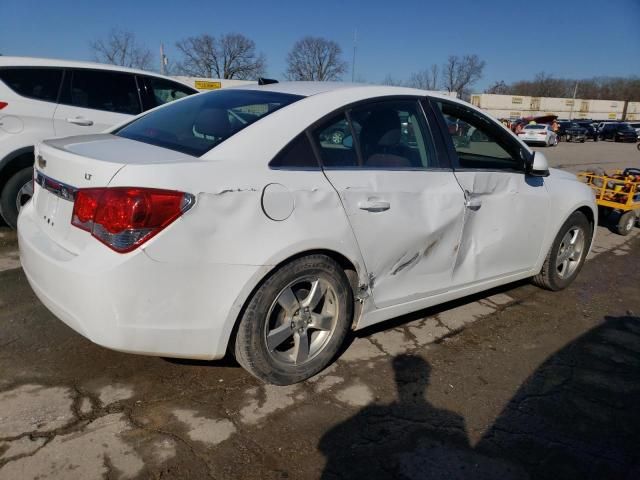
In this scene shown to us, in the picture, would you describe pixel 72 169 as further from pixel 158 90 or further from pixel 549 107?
pixel 549 107

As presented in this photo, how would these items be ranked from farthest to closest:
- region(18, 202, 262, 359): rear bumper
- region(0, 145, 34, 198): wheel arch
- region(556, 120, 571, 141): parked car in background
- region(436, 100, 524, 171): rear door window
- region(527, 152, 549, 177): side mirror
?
region(556, 120, 571, 141): parked car in background, region(0, 145, 34, 198): wheel arch, region(527, 152, 549, 177): side mirror, region(436, 100, 524, 171): rear door window, region(18, 202, 262, 359): rear bumper

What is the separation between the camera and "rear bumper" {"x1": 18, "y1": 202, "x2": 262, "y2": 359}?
83.4 inches

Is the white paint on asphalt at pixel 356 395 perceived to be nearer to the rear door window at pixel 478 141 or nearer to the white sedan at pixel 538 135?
the rear door window at pixel 478 141

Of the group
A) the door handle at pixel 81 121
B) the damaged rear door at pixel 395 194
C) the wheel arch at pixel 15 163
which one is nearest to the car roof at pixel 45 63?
the door handle at pixel 81 121

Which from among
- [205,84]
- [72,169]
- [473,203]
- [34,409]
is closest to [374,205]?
[473,203]

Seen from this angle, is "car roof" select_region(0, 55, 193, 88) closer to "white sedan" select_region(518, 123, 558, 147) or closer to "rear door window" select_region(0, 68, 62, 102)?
"rear door window" select_region(0, 68, 62, 102)

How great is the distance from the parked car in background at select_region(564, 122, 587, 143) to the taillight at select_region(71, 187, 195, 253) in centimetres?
3903

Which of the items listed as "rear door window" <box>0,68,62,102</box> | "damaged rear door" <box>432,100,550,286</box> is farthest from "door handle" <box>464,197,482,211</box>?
"rear door window" <box>0,68,62,102</box>

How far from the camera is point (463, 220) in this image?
3254mm

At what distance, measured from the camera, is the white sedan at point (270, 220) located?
216 centimetres

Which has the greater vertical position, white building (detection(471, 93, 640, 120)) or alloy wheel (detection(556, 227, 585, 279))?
white building (detection(471, 93, 640, 120))

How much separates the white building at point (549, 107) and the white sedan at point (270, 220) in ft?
173

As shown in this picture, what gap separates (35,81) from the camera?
200 inches

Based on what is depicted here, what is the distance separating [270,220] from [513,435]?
5.22 feet
